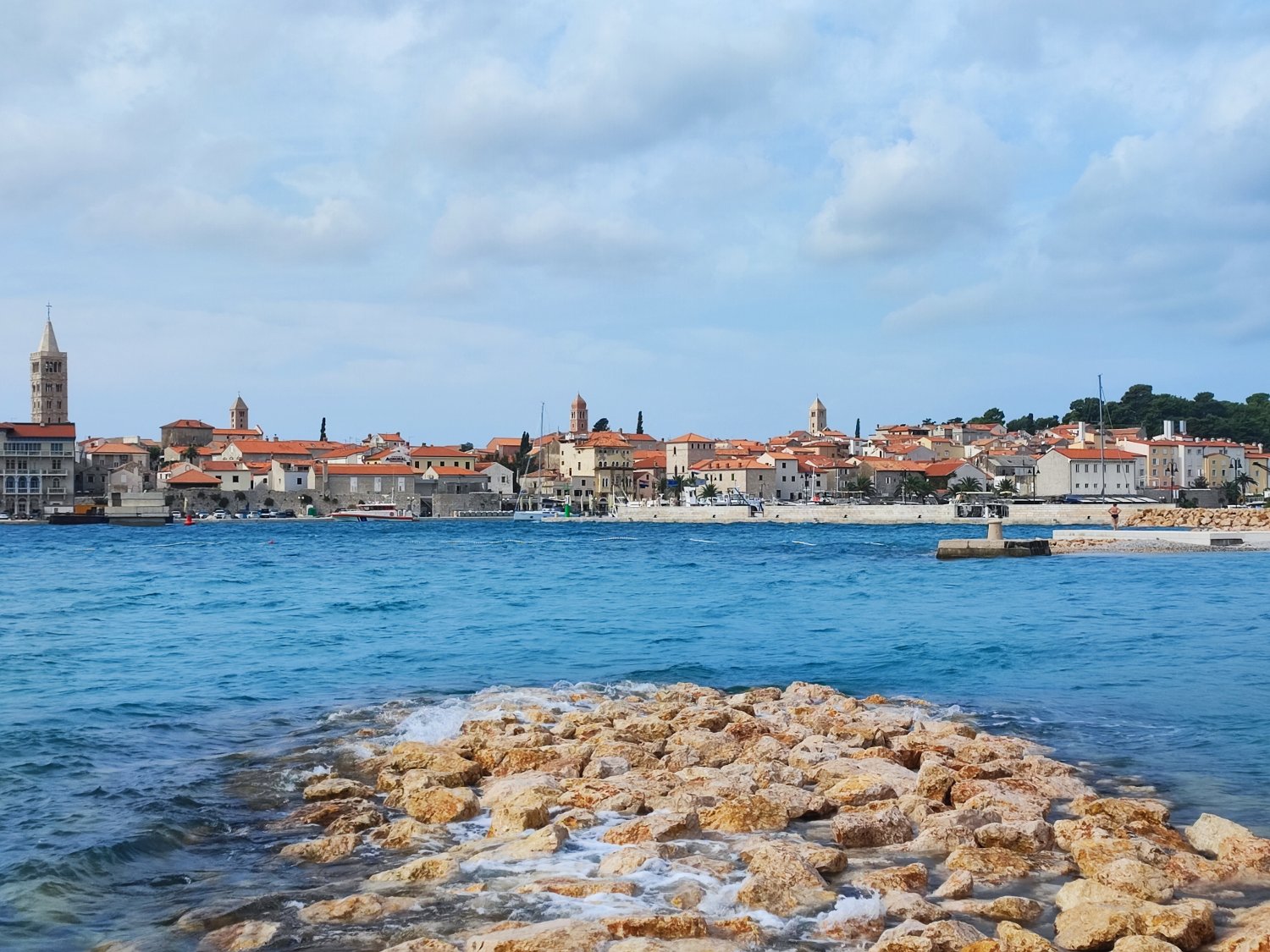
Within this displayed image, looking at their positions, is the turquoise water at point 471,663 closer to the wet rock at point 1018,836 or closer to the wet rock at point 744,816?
the wet rock at point 1018,836

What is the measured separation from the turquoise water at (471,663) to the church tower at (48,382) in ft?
286

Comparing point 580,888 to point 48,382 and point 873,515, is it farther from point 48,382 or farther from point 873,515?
point 48,382

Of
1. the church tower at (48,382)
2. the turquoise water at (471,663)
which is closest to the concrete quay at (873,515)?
the turquoise water at (471,663)

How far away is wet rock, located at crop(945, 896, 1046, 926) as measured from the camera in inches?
250

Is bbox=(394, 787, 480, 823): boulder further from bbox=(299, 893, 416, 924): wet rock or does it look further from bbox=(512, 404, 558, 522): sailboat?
bbox=(512, 404, 558, 522): sailboat

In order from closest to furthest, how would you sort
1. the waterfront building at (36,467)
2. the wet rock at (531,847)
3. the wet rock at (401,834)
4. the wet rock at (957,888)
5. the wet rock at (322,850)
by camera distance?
the wet rock at (957,888)
the wet rock at (531,847)
the wet rock at (322,850)
the wet rock at (401,834)
the waterfront building at (36,467)

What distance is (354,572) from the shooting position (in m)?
40.9

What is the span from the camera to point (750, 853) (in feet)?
23.6

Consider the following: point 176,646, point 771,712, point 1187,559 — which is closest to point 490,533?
point 1187,559

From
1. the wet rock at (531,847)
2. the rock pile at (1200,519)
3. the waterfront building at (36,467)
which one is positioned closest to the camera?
the wet rock at (531,847)

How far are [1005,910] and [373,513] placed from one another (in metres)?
98.3

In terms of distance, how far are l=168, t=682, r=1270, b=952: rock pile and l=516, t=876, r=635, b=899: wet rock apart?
0.06 ft

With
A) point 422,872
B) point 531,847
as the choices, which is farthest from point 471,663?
point 422,872

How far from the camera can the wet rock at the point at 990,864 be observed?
23.2 feet
